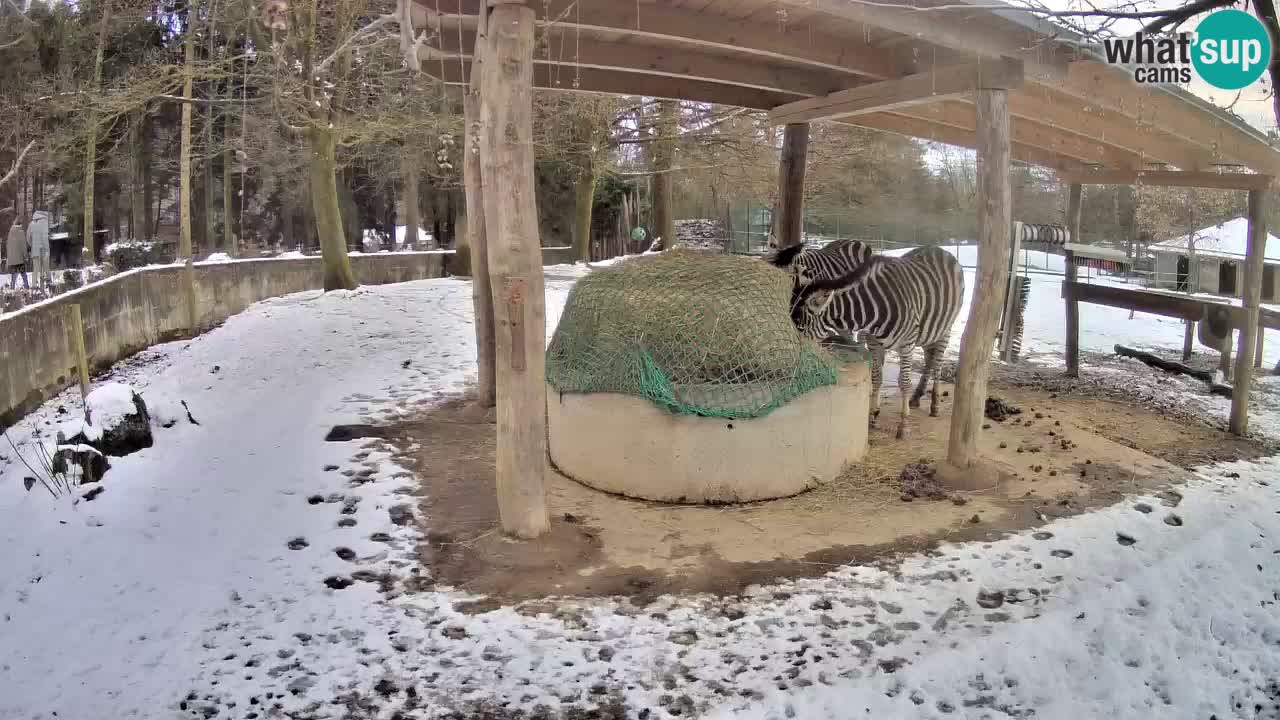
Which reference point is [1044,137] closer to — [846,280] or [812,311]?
[846,280]

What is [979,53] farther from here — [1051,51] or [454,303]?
[454,303]

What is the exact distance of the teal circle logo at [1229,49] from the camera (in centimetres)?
Result: 467

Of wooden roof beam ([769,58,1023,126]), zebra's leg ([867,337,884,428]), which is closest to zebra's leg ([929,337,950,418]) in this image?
zebra's leg ([867,337,884,428])

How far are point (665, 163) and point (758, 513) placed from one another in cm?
1498

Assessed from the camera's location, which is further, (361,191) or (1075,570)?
(361,191)

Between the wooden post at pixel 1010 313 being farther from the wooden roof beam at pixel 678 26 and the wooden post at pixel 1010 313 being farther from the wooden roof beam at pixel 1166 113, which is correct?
the wooden roof beam at pixel 678 26

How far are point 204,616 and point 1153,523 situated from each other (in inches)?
218

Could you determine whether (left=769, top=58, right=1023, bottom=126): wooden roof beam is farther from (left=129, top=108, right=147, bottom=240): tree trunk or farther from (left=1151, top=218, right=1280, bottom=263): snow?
(left=129, top=108, right=147, bottom=240): tree trunk

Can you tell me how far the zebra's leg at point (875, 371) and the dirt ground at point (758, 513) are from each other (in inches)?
6.2

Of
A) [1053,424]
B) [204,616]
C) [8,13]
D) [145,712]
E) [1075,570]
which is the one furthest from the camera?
[8,13]

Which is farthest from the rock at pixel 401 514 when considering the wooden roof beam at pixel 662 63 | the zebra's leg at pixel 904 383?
the zebra's leg at pixel 904 383

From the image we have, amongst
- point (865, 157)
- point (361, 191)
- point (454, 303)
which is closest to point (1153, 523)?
point (454, 303)

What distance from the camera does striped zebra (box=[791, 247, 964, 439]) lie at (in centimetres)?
760

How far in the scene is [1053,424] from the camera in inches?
320
